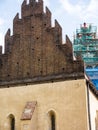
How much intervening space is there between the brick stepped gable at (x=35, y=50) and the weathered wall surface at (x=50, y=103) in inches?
28.6

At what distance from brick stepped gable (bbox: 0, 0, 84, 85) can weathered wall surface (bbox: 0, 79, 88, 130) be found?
2.38 ft

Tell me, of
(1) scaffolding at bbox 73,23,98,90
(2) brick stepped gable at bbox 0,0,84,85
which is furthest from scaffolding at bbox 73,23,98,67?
(2) brick stepped gable at bbox 0,0,84,85

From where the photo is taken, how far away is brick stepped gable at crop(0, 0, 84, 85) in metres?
21.3

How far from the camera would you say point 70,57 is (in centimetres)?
2112

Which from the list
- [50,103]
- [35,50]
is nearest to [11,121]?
[50,103]

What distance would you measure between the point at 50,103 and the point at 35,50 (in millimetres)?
3780

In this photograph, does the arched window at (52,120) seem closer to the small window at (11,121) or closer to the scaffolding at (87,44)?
the small window at (11,121)

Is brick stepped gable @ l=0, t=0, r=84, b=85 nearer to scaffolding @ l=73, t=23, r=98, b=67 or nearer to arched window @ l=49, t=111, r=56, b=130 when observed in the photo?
arched window @ l=49, t=111, r=56, b=130

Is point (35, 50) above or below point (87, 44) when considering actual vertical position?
below

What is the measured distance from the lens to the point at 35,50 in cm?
2228

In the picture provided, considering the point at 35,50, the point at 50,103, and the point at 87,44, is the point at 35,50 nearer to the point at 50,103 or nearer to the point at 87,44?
the point at 50,103

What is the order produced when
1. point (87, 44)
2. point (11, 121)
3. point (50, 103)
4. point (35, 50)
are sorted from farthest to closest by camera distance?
point (87, 44) < point (35, 50) < point (11, 121) < point (50, 103)

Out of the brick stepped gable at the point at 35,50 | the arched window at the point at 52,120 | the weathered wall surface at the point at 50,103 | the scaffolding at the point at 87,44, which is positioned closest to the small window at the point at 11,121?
the weathered wall surface at the point at 50,103

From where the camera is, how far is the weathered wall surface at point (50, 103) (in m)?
20.0
